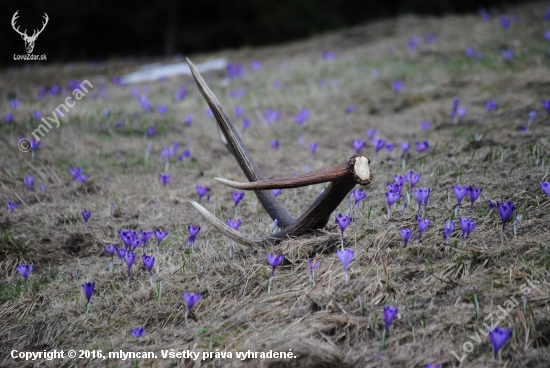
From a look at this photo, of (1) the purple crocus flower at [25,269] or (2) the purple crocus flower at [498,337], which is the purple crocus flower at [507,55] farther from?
(1) the purple crocus flower at [25,269]

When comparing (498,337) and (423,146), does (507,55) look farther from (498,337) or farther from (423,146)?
(498,337)

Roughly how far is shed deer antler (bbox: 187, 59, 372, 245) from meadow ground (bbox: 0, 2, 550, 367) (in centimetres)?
10

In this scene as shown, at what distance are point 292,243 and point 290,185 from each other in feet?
1.30

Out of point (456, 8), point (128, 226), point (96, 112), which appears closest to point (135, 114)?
point (96, 112)

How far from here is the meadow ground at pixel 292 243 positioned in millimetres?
1968

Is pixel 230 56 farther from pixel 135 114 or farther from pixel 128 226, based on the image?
pixel 128 226

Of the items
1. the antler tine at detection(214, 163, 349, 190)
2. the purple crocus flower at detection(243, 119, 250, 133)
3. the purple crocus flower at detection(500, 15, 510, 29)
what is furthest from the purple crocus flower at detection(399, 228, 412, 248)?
the purple crocus flower at detection(500, 15, 510, 29)

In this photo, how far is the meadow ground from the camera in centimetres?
197

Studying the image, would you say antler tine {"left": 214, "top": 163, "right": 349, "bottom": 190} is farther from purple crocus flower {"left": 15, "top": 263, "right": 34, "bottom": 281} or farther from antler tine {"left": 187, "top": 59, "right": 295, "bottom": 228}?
purple crocus flower {"left": 15, "top": 263, "right": 34, "bottom": 281}

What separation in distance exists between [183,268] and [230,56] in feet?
28.3

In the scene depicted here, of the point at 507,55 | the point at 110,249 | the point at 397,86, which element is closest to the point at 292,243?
the point at 110,249

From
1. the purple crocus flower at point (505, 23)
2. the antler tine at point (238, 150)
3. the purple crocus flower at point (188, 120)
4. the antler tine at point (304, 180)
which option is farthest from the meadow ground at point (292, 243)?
the purple crocus flower at point (505, 23)

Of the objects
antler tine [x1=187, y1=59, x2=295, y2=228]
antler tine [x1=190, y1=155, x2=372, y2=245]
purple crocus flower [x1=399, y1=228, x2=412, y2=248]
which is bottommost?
purple crocus flower [x1=399, y1=228, x2=412, y2=248]

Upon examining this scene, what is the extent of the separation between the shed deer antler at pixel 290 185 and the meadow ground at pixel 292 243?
0.10 m
